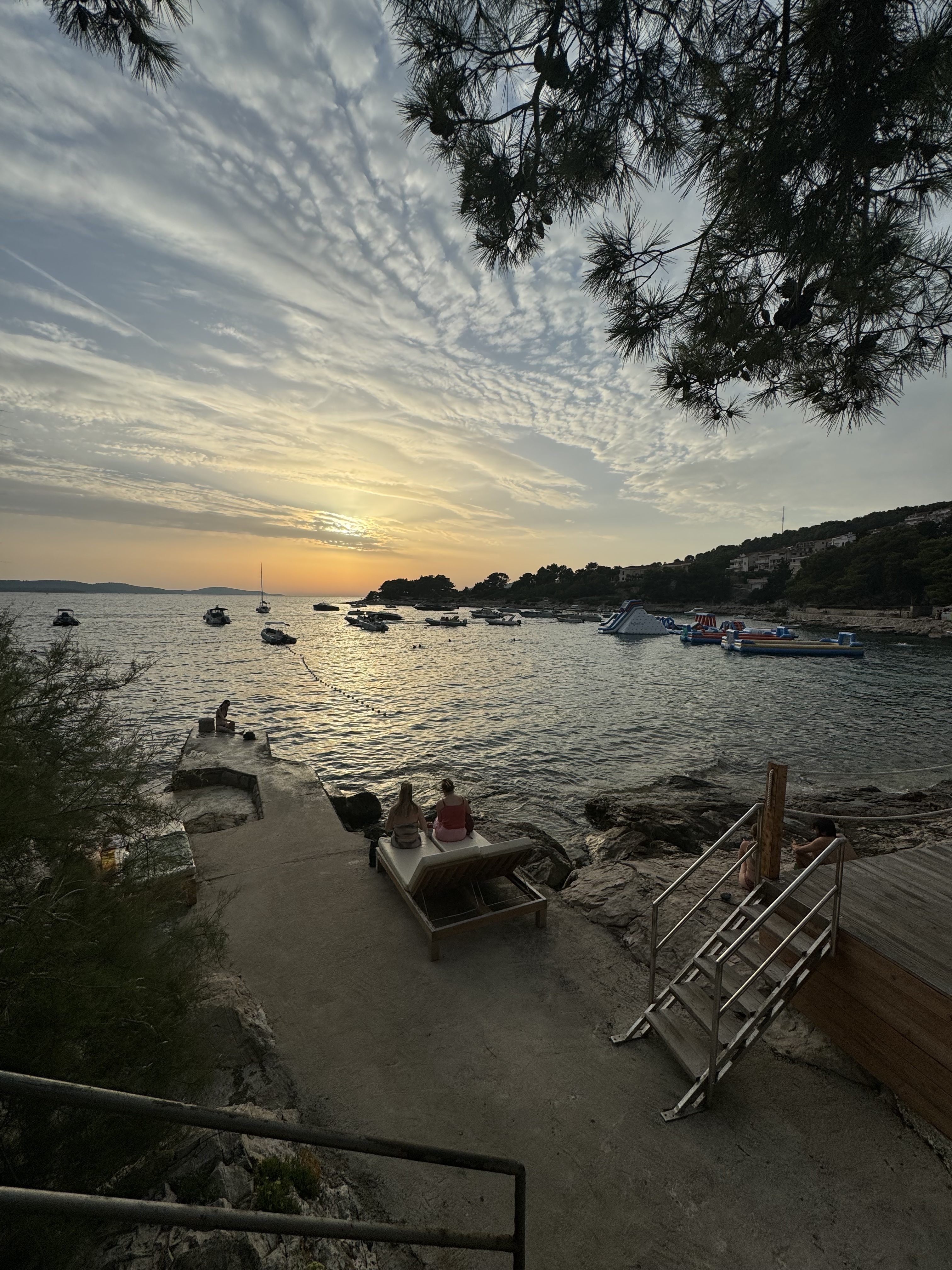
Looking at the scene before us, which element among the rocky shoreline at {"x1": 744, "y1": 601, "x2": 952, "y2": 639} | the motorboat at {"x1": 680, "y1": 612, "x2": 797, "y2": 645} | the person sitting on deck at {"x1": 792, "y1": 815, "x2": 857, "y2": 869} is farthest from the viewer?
the rocky shoreline at {"x1": 744, "y1": 601, "x2": 952, "y2": 639}

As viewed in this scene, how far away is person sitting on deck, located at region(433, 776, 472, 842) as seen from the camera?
7.71m

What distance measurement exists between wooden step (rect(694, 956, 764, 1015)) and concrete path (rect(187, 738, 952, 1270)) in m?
0.51

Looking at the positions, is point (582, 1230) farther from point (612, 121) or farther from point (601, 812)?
point (601, 812)

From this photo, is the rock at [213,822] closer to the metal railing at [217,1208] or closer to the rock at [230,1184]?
the rock at [230,1184]

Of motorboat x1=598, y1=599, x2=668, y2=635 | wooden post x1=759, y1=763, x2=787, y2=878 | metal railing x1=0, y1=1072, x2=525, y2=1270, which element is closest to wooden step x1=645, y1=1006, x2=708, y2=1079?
wooden post x1=759, y1=763, x2=787, y2=878

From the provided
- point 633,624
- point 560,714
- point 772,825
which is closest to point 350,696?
point 560,714

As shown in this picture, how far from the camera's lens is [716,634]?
6675 centimetres

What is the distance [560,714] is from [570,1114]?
22.9 meters

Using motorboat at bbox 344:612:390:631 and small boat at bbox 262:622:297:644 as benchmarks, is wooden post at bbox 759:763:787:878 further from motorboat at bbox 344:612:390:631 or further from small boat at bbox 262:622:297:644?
motorboat at bbox 344:612:390:631

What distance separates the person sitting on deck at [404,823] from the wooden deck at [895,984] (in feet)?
15.4

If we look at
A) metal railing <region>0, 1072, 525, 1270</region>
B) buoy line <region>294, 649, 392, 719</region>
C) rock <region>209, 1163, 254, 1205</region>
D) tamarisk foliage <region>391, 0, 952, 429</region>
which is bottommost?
buoy line <region>294, 649, 392, 719</region>

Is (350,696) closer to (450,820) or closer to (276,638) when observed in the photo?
(450,820)

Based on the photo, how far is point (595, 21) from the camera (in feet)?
15.5

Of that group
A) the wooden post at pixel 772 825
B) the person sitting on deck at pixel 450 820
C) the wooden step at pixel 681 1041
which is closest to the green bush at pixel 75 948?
the person sitting on deck at pixel 450 820
